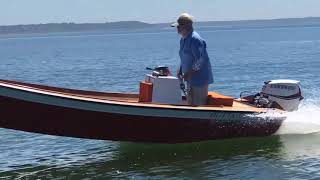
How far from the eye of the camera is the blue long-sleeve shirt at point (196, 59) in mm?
10641

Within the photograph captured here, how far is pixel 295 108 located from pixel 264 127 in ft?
3.02

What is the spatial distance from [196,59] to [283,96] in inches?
85.3

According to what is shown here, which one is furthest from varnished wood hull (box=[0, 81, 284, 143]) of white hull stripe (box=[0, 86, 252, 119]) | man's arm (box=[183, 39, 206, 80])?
man's arm (box=[183, 39, 206, 80])

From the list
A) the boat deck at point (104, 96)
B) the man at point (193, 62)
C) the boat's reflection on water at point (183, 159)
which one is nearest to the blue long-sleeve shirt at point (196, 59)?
the man at point (193, 62)

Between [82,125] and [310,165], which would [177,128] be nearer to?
[82,125]

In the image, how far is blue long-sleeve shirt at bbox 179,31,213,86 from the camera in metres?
10.6

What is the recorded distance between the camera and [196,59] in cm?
1070

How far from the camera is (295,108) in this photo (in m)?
12.0

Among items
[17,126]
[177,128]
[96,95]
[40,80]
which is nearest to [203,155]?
[177,128]

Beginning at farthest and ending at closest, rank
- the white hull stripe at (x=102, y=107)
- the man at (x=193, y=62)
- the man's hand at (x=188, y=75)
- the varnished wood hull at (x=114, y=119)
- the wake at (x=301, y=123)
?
1. the wake at (x=301, y=123)
2. the man's hand at (x=188, y=75)
3. the man at (x=193, y=62)
4. the varnished wood hull at (x=114, y=119)
5. the white hull stripe at (x=102, y=107)

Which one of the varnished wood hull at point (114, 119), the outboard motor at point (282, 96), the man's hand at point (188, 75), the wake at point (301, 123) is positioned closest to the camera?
the varnished wood hull at point (114, 119)

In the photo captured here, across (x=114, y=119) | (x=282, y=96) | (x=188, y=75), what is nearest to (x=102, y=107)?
(x=114, y=119)

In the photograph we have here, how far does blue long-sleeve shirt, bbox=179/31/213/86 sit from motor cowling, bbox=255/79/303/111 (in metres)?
1.50

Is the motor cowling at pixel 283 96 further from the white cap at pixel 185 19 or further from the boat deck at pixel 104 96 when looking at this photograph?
the white cap at pixel 185 19
